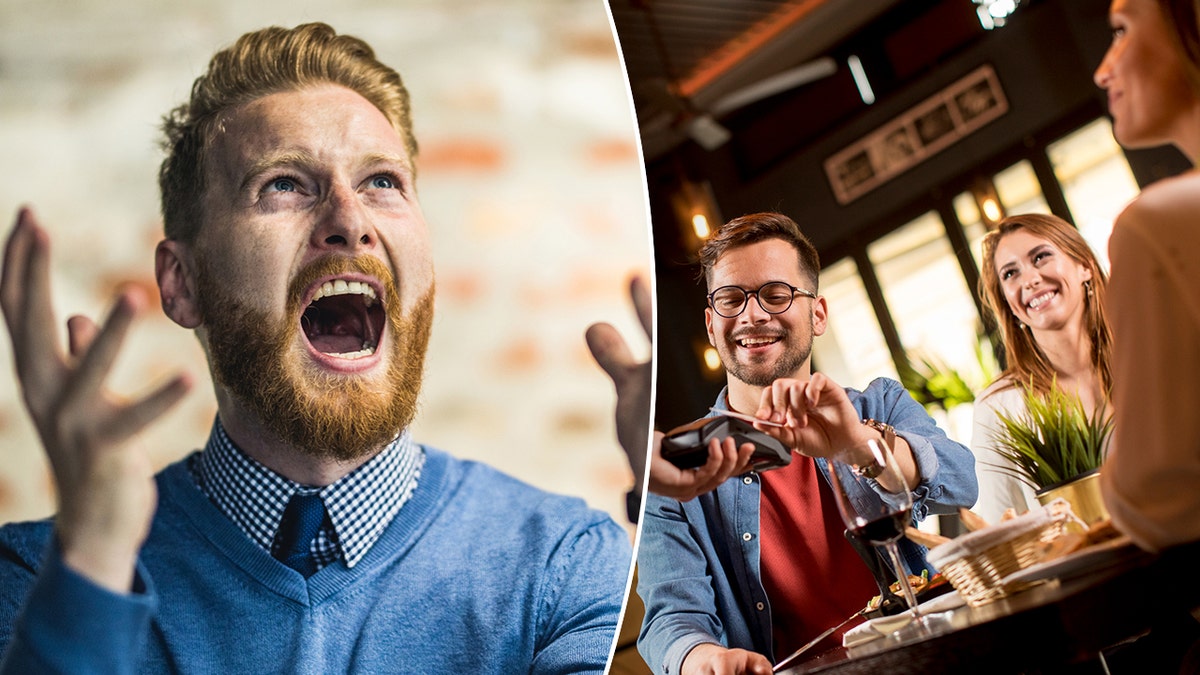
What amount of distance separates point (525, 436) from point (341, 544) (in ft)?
0.83

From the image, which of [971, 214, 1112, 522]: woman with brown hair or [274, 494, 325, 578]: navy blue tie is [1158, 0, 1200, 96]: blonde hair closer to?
[971, 214, 1112, 522]: woman with brown hair

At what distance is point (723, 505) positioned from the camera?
154cm

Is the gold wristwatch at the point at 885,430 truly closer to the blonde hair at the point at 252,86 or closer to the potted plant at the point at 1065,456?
the potted plant at the point at 1065,456

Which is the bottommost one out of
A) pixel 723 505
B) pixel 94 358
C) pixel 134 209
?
pixel 723 505

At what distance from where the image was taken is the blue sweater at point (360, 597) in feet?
3.15

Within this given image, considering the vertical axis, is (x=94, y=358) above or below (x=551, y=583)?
above

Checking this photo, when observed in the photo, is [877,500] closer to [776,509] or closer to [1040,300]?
[776,509]

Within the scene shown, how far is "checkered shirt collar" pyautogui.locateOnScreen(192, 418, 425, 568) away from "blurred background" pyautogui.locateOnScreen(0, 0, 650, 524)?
0.04 metres

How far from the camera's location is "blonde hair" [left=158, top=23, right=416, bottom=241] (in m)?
1.07

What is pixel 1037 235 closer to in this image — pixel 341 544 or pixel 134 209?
pixel 341 544

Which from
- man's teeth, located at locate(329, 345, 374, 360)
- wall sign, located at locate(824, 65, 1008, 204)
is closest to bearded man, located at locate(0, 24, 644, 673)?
man's teeth, located at locate(329, 345, 374, 360)

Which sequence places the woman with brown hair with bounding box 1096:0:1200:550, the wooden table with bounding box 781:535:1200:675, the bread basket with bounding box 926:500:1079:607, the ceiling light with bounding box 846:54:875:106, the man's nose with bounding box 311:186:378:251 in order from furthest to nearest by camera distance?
the ceiling light with bounding box 846:54:875:106 → the man's nose with bounding box 311:186:378:251 → the bread basket with bounding box 926:500:1079:607 → the woman with brown hair with bounding box 1096:0:1200:550 → the wooden table with bounding box 781:535:1200:675

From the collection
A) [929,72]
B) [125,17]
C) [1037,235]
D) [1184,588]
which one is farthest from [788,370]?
[125,17]

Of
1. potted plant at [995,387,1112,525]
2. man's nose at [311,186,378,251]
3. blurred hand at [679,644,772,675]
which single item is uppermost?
man's nose at [311,186,378,251]
